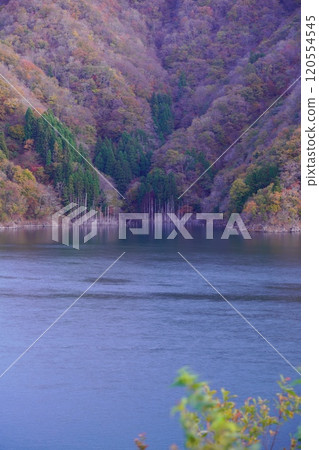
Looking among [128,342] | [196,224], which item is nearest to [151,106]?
[196,224]

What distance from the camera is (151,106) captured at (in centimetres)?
9212

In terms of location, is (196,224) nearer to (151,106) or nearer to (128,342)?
(151,106)

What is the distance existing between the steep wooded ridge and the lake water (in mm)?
25035

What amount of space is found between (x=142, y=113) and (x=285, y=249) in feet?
190

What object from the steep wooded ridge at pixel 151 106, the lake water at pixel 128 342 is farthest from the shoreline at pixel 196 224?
the lake water at pixel 128 342

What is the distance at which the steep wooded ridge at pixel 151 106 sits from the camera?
2303 inches

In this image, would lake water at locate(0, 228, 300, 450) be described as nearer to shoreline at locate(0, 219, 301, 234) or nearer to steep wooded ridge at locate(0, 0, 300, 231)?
shoreline at locate(0, 219, 301, 234)

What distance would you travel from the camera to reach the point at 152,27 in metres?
115

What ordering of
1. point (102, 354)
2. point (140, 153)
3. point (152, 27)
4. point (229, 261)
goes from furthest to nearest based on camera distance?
point (152, 27) → point (140, 153) → point (229, 261) → point (102, 354)

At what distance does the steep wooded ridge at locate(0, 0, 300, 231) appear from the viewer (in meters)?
58.5

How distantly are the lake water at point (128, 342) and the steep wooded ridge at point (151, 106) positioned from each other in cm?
2504

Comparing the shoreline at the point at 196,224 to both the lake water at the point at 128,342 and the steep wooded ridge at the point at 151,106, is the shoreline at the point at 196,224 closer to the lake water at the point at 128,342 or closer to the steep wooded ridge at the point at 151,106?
the steep wooded ridge at the point at 151,106
